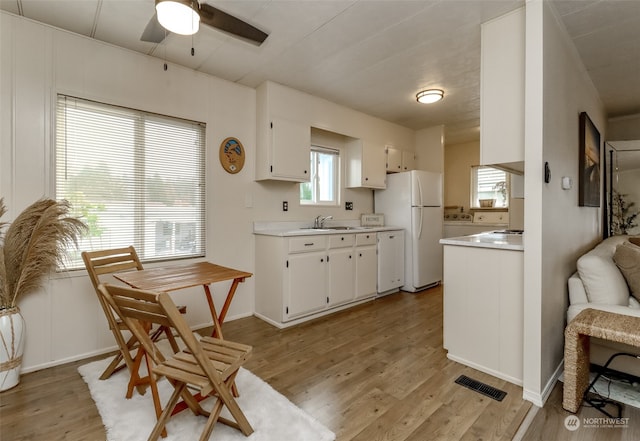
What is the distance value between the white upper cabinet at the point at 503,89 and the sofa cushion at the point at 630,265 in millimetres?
1054

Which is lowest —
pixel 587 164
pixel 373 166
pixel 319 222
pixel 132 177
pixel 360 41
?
pixel 319 222

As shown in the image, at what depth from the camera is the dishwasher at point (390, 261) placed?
4.08m

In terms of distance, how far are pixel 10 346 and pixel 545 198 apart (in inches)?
139

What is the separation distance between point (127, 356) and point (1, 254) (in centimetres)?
113

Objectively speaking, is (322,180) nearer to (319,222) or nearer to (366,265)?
(319,222)

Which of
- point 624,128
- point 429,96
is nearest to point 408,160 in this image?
point 429,96

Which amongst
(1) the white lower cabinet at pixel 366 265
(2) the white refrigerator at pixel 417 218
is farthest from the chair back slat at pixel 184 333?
(2) the white refrigerator at pixel 417 218

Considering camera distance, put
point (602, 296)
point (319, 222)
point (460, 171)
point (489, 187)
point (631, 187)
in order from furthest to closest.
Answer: point (460, 171)
point (489, 187)
point (631, 187)
point (319, 222)
point (602, 296)

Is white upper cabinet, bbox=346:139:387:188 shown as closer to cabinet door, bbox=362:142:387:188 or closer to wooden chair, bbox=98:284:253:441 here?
cabinet door, bbox=362:142:387:188

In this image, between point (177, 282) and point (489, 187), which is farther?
point (489, 187)

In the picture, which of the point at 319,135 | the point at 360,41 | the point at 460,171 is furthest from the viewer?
the point at 460,171

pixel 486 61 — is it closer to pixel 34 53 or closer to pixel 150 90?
pixel 150 90

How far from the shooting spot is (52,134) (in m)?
2.34

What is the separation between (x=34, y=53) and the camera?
226 centimetres
